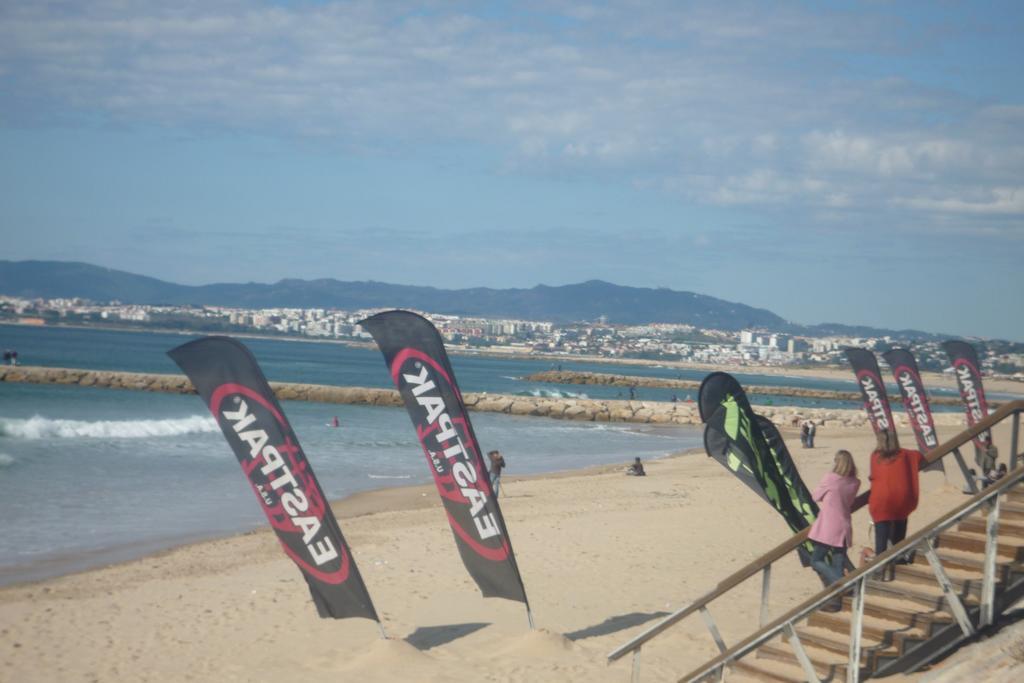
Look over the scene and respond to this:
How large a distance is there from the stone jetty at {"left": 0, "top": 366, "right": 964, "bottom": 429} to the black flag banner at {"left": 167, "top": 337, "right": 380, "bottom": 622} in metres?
50.1

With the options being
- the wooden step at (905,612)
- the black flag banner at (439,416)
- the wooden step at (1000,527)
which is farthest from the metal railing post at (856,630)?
the black flag banner at (439,416)

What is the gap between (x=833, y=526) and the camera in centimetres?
821

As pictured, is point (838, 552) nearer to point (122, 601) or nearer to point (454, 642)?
point (454, 642)

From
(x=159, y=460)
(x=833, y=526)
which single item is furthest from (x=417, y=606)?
(x=159, y=460)

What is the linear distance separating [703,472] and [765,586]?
72.0ft

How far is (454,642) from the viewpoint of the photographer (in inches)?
401

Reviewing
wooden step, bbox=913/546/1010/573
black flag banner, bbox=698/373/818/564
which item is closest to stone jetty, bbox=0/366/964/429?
black flag banner, bbox=698/373/818/564

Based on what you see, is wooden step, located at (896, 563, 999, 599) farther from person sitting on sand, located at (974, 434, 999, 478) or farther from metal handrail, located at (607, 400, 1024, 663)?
person sitting on sand, located at (974, 434, 999, 478)

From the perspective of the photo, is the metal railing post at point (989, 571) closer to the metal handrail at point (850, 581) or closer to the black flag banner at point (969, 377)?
the metal handrail at point (850, 581)

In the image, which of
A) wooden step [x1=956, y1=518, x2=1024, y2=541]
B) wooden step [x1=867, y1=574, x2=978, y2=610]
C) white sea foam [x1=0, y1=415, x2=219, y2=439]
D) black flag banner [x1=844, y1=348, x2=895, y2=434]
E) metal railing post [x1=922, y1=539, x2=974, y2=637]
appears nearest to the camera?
metal railing post [x1=922, y1=539, x2=974, y2=637]

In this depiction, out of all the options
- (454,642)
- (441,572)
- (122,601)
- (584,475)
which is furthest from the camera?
(584,475)

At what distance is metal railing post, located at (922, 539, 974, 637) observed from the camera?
684 cm

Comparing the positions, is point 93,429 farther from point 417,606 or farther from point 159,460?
point 417,606

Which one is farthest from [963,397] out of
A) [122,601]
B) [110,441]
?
[110,441]
